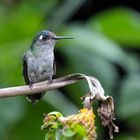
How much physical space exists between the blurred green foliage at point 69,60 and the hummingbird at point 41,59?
3.96 ft

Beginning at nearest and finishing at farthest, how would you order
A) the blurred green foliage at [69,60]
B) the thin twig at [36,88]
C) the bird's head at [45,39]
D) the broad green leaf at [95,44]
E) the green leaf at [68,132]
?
the green leaf at [68,132], the thin twig at [36,88], the bird's head at [45,39], the blurred green foliage at [69,60], the broad green leaf at [95,44]

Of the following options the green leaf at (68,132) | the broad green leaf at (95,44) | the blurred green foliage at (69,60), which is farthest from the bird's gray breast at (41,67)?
the green leaf at (68,132)

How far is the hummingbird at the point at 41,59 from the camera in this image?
10.6 feet

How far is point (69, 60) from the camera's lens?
17.6ft

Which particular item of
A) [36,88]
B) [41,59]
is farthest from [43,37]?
[36,88]

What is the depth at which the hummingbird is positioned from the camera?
322 centimetres

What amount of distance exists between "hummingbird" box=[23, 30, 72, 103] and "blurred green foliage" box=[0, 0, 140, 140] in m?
1.21

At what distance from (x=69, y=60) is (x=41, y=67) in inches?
82.2

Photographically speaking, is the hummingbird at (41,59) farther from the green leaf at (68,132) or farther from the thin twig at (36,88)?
the green leaf at (68,132)

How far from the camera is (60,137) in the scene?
156 centimetres

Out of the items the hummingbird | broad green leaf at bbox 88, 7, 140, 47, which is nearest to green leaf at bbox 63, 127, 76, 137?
the hummingbird

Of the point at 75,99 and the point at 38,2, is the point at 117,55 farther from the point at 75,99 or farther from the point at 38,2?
the point at 38,2

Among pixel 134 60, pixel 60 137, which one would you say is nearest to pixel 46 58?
pixel 60 137

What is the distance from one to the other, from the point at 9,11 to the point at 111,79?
106 cm
